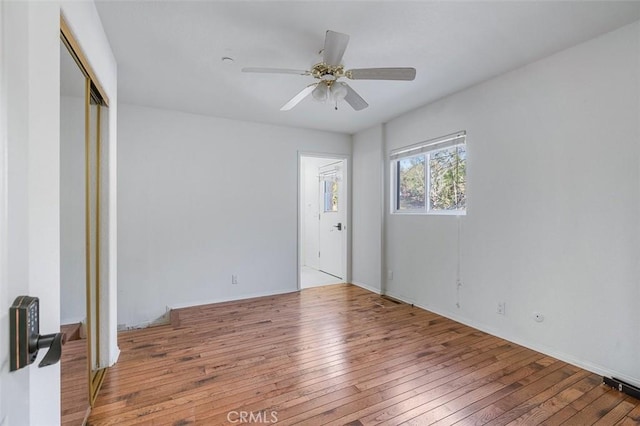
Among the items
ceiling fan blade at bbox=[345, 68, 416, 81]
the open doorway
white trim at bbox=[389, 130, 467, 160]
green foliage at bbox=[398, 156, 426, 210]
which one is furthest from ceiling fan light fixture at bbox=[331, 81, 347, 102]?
the open doorway

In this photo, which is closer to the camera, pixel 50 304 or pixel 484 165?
pixel 50 304

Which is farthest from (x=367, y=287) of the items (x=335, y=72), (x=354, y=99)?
(x=335, y=72)

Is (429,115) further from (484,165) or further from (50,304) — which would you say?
(50,304)

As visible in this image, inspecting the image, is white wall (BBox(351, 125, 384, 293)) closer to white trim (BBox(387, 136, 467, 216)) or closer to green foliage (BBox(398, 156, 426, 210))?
white trim (BBox(387, 136, 467, 216))

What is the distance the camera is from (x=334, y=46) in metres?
1.84

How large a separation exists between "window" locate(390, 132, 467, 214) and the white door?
1186 mm

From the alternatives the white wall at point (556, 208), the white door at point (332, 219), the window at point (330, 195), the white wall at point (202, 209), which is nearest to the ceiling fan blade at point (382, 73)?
the white wall at point (556, 208)

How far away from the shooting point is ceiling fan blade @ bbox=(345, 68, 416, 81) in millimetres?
2006

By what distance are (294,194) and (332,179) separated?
1458mm

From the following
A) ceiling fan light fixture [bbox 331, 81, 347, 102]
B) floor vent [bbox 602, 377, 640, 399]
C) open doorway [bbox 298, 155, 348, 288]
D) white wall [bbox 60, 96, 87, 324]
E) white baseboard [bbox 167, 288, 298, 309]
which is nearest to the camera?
white wall [bbox 60, 96, 87, 324]

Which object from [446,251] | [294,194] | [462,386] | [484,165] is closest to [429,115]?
[484,165]

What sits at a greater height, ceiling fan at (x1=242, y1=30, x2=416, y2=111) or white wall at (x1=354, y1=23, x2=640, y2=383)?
ceiling fan at (x1=242, y1=30, x2=416, y2=111)

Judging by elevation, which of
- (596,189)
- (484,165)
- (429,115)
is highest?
(429,115)

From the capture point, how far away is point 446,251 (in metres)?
3.41
